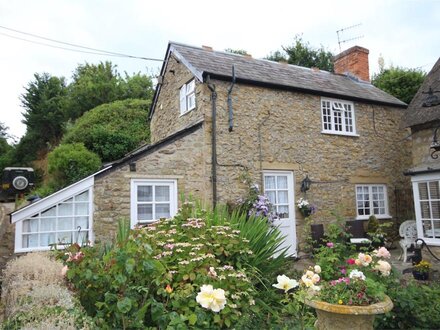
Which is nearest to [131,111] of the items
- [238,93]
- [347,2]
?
[238,93]

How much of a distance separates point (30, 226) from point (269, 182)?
6.33 m

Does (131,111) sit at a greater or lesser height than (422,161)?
greater

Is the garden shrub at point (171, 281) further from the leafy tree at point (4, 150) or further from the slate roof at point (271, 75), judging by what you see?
the leafy tree at point (4, 150)

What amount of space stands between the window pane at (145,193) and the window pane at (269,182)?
3477 millimetres

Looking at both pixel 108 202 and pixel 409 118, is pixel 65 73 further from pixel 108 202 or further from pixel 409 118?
pixel 409 118

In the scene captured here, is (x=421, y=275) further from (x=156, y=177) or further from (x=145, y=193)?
(x=145, y=193)

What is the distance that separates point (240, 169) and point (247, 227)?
4501 millimetres

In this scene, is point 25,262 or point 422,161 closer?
point 25,262

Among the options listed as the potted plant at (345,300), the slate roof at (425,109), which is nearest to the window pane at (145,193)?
the potted plant at (345,300)

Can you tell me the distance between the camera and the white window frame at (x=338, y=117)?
11.0 m

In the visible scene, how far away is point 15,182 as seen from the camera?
15.2 m

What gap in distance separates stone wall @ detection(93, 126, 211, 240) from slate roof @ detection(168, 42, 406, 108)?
210 cm

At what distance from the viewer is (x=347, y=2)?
8.30 metres

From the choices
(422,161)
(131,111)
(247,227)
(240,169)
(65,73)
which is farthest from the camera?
(65,73)
